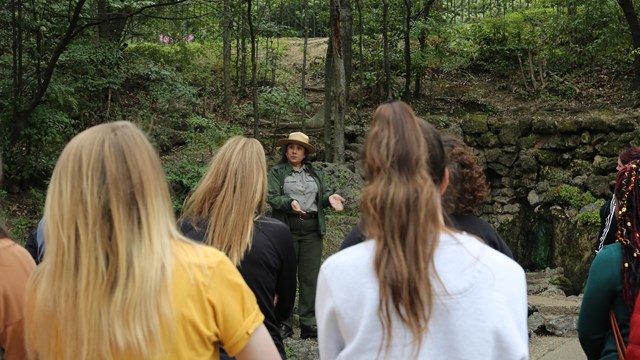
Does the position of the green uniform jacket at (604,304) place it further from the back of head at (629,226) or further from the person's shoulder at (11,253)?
the person's shoulder at (11,253)

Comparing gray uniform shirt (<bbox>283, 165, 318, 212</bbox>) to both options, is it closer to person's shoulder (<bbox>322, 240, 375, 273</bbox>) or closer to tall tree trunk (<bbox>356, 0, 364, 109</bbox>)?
person's shoulder (<bbox>322, 240, 375, 273</bbox>)

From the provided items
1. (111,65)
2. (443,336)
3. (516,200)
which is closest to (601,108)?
(516,200)

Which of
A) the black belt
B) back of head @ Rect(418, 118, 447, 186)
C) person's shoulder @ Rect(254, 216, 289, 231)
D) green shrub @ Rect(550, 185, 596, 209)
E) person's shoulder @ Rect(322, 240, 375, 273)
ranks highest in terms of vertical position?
back of head @ Rect(418, 118, 447, 186)

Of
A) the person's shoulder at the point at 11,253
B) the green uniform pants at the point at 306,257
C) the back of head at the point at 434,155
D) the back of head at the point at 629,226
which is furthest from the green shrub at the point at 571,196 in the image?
the person's shoulder at the point at 11,253

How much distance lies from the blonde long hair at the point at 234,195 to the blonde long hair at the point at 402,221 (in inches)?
56.1

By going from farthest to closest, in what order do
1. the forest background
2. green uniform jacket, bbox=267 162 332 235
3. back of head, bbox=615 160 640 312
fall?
the forest background → green uniform jacket, bbox=267 162 332 235 → back of head, bbox=615 160 640 312

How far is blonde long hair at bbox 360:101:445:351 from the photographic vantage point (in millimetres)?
2156

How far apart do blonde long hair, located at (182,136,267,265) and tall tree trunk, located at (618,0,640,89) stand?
1357cm

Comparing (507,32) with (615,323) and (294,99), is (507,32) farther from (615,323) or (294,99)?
(615,323)

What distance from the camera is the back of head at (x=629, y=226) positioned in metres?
3.02

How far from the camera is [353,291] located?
223 centimetres

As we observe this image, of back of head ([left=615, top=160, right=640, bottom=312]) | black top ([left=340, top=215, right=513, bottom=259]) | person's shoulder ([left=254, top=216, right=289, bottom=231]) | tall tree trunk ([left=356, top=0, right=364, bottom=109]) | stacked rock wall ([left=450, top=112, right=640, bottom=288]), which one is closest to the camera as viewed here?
back of head ([left=615, top=160, right=640, bottom=312])

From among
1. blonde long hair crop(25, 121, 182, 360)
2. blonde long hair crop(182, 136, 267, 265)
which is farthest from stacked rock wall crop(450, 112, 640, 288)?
blonde long hair crop(25, 121, 182, 360)

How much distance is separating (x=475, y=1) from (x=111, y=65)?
12268 mm
